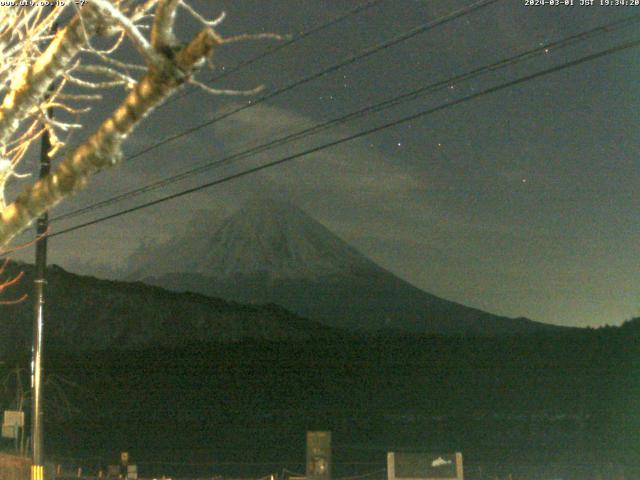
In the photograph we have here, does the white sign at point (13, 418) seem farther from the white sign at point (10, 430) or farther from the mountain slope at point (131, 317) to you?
the mountain slope at point (131, 317)

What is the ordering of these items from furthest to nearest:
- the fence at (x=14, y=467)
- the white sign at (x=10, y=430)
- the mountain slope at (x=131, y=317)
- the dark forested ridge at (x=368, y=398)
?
the mountain slope at (x=131, y=317)
the dark forested ridge at (x=368, y=398)
the white sign at (x=10, y=430)
the fence at (x=14, y=467)

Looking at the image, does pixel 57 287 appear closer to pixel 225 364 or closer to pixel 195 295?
pixel 195 295

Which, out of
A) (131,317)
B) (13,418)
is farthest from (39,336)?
(131,317)

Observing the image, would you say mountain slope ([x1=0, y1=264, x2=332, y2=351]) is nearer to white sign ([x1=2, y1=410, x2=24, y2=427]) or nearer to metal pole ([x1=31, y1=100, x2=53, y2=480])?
white sign ([x1=2, y1=410, x2=24, y2=427])

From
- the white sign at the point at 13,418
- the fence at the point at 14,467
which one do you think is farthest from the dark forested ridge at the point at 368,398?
the fence at the point at 14,467

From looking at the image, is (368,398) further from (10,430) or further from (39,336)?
(39,336)

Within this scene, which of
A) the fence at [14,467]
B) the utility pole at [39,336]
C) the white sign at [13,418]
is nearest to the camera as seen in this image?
the utility pole at [39,336]

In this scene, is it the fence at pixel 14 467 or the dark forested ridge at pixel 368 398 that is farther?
the dark forested ridge at pixel 368 398
